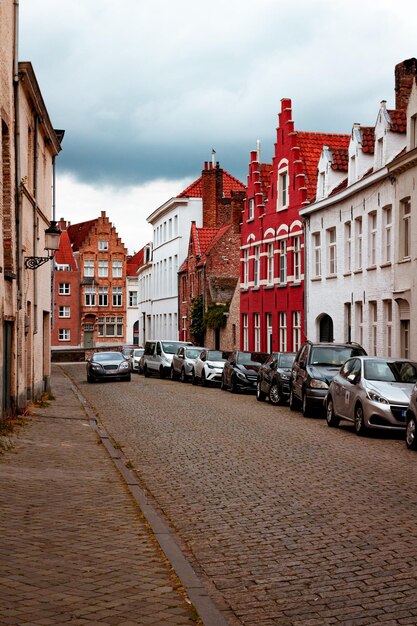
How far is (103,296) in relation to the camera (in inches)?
4269

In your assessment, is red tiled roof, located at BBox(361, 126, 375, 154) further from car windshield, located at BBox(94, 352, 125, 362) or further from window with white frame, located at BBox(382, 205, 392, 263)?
car windshield, located at BBox(94, 352, 125, 362)

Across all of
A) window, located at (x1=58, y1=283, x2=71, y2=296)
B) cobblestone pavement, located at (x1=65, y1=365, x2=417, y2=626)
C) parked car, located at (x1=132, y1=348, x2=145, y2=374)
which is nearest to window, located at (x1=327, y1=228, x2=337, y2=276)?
cobblestone pavement, located at (x1=65, y1=365, x2=417, y2=626)

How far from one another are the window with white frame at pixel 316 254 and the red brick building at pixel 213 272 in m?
12.2

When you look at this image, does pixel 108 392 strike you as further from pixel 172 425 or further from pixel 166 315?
pixel 166 315

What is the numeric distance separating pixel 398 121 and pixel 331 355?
11.4 meters

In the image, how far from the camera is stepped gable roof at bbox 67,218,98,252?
110 m

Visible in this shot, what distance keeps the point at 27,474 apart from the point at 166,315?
6660 centimetres

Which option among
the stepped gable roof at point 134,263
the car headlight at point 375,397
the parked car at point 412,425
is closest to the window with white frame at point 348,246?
the car headlight at point 375,397

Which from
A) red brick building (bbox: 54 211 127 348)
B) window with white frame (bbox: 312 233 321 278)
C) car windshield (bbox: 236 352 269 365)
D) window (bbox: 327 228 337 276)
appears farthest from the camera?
red brick building (bbox: 54 211 127 348)

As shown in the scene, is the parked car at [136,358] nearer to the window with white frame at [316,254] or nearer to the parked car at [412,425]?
the window with white frame at [316,254]

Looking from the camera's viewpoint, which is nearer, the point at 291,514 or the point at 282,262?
the point at 291,514

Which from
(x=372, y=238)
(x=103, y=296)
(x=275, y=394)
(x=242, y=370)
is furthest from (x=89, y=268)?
(x=275, y=394)

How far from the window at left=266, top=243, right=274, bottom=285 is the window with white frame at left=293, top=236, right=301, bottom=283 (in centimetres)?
302

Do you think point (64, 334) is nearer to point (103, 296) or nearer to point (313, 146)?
point (103, 296)
